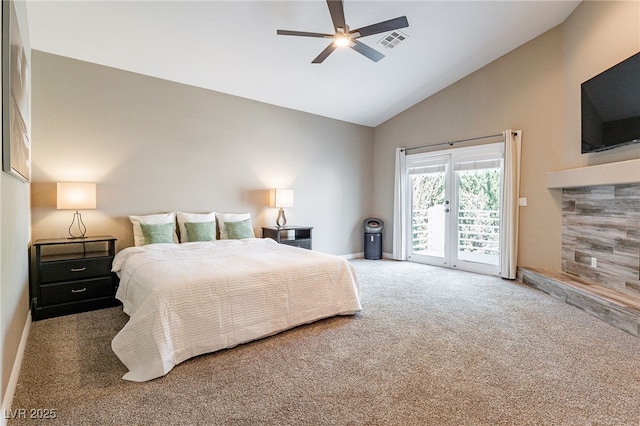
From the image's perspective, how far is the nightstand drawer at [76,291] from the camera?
3.12 meters

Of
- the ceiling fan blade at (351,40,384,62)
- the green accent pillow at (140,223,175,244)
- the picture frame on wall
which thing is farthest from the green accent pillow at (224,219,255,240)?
the ceiling fan blade at (351,40,384,62)

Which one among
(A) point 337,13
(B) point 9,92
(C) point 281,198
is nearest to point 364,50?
(A) point 337,13

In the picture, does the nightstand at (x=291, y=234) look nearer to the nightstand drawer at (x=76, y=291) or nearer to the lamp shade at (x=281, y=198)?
the lamp shade at (x=281, y=198)

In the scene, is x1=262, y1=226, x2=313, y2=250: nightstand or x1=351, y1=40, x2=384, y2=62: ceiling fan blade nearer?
x1=351, y1=40, x2=384, y2=62: ceiling fan blade

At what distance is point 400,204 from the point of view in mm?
6094

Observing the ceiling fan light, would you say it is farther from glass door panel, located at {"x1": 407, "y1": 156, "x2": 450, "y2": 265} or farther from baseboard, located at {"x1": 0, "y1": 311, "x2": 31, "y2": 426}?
baseboard, located at {"x1": 0, "y1": 311, "x2": 31, "y2": 426}

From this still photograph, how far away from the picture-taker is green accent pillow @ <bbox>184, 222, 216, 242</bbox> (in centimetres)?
414

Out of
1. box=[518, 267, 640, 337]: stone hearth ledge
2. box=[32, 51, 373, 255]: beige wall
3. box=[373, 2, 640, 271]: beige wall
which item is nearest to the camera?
box=[518, 267, 640, 337]: stone hearth ledge

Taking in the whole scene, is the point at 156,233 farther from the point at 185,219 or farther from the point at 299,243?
the point at 299,243

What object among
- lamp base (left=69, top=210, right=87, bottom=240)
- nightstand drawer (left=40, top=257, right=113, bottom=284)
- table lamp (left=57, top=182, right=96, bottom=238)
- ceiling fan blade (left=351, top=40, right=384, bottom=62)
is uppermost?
ceiling fan blade (left=351, top=40, right=384, bottom=62)

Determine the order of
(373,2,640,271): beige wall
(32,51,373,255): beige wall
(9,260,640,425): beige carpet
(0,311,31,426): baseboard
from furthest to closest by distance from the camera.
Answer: (32,51,373,255): beige wall < (373,2,640,271): beige wall < (9,260,640,425): beige carpet < (0,311,31,426): baseboard

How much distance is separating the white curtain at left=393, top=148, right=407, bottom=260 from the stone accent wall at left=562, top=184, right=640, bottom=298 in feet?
8.14

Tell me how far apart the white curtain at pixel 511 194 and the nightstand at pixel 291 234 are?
296 centimetres

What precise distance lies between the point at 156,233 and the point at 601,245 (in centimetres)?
512
